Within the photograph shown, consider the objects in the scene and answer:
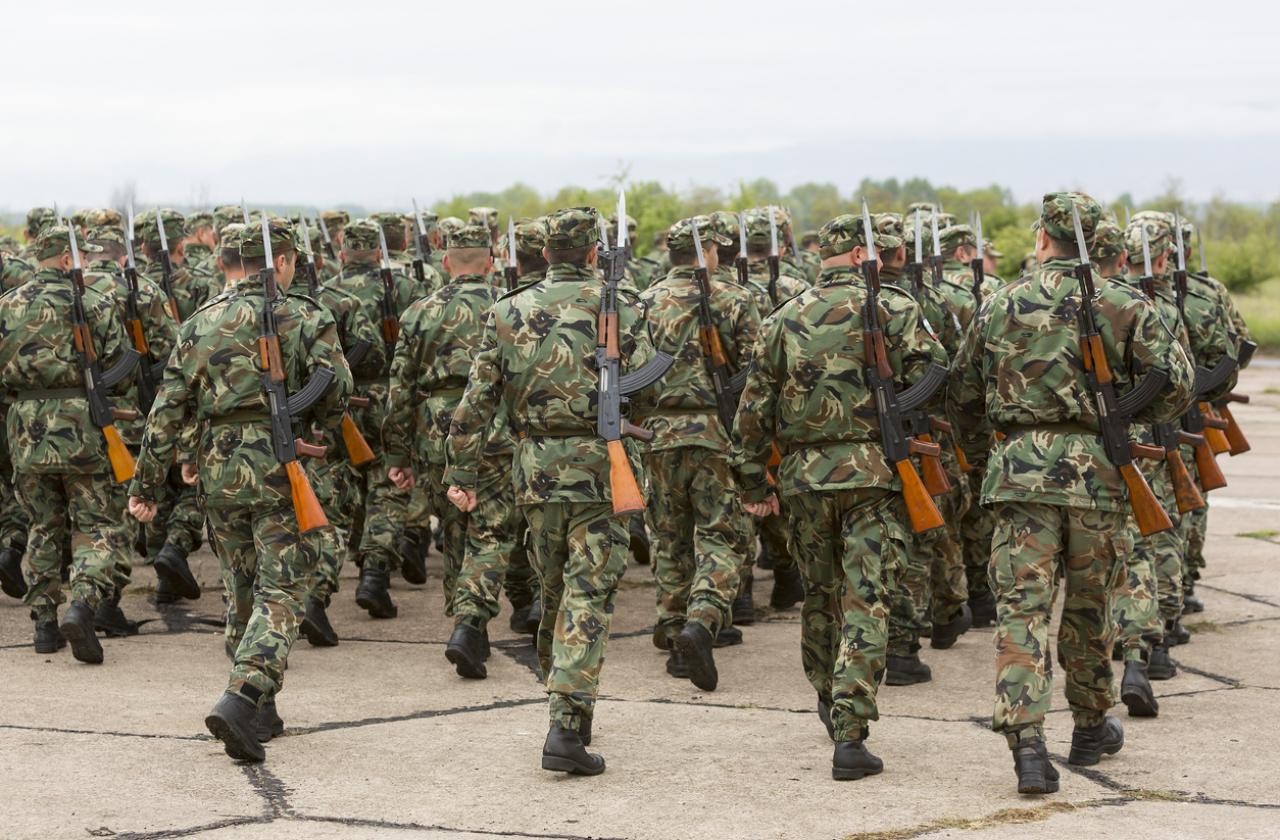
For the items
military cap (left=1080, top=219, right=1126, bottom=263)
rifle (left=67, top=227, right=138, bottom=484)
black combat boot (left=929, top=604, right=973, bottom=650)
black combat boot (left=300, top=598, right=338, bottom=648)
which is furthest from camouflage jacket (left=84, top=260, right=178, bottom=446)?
military cap (left=1080, top=219, right=1126, bottom=263)

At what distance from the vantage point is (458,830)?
227 inches

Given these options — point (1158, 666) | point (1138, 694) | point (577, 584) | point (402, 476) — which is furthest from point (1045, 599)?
point (402, 476)

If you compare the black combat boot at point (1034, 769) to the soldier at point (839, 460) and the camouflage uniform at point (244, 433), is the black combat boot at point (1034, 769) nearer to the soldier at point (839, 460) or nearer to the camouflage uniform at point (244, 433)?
the soldier at point (839, 460)

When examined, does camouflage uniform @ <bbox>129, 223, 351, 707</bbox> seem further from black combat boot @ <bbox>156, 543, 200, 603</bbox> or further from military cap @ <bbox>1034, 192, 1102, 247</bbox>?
military cap @ <bbox>1034, 192, 1102, 247</bbox>

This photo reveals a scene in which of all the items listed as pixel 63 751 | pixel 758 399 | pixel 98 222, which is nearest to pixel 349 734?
pixel 63 751

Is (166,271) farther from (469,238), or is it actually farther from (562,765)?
(562,765)

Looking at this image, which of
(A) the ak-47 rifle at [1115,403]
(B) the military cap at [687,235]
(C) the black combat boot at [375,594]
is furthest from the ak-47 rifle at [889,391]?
(C) the black combat boot at [375,594]

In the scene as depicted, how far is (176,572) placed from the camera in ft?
32.7

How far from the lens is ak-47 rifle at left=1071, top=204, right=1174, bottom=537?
618 centimetres

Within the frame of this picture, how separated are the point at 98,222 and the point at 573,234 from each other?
4.64 meters

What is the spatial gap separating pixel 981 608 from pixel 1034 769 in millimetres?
3406

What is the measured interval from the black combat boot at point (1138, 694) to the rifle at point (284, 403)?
3.55 meters

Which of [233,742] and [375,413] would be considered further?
[375,413]

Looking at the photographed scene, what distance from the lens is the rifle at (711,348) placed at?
8453 millimetres
